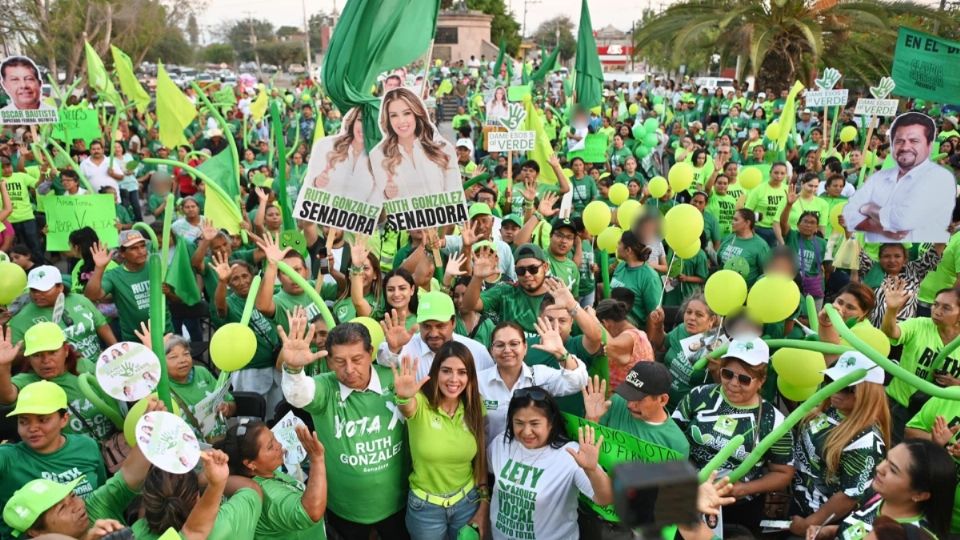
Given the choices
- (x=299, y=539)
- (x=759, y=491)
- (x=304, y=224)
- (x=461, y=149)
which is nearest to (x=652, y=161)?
(x=461, y=149)

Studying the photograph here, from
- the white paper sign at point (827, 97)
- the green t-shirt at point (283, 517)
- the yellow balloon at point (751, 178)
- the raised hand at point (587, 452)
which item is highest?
the white paper sign at point (827, 97)

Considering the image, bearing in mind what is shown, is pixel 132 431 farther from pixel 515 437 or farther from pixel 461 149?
pixel 461 149

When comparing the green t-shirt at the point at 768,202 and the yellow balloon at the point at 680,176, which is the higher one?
the yellow balloon at the point at 680,176

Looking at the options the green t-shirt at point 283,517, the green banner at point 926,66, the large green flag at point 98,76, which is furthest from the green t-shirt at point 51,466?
the large green flag at point 98,76

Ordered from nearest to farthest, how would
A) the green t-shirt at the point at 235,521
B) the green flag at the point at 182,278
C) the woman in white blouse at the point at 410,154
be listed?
1. the green t-shirt at the point at 235,521
2. the woman in white blouse at the point at 410,154
3. the green flag at the point at 182,278

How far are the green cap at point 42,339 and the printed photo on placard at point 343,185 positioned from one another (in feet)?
4.96

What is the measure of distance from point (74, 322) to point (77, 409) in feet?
3.32

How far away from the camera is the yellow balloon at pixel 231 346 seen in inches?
140

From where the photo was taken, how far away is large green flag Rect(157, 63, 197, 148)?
8055 mm

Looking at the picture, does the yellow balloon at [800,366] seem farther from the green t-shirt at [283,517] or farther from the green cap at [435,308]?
the green t-shirt at [283,517]

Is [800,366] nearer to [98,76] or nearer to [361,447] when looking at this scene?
[361,447]

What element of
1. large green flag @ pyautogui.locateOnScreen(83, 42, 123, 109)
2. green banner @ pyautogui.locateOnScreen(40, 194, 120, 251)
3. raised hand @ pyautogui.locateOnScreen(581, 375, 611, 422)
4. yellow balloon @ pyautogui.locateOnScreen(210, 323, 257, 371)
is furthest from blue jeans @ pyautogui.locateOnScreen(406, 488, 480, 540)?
large green flag @ pyautogui.locateOnScreen(83, 42, 123, 109)

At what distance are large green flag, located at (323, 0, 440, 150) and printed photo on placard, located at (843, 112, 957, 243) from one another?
334cm

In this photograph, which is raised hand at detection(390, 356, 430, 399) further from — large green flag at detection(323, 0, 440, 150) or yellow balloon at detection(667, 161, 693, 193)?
yellow balloon at detection(667, 161, 693, 193)
